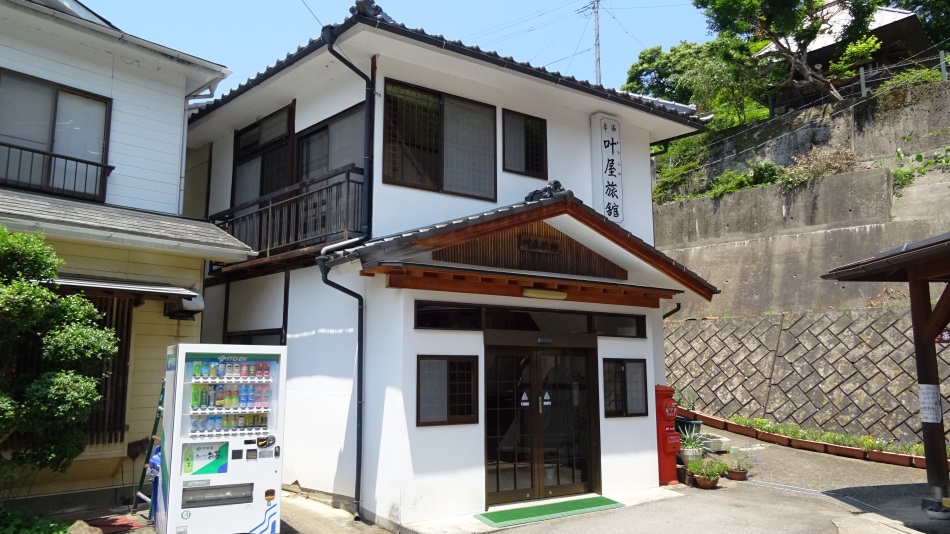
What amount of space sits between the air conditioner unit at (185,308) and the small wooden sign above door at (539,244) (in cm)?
507

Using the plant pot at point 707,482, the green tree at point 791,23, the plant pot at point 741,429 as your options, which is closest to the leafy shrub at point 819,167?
the green tree at point 791,23

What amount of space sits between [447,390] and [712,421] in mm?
9228

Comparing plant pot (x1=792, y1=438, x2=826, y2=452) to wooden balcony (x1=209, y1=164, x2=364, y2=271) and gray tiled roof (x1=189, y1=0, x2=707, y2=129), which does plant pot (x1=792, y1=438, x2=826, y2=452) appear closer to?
gray tiled roof (x1=189, y1=0, x2=707, y2=129)

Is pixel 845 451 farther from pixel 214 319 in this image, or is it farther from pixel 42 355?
pixel 42 355

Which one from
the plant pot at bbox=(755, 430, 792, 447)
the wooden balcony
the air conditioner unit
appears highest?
the wooden balcony

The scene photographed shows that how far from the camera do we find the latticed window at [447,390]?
355 inches

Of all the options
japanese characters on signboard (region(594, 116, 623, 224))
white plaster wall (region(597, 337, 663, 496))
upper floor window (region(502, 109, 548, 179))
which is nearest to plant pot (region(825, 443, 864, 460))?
white plaster wall (region(597, 337, 663, 496))

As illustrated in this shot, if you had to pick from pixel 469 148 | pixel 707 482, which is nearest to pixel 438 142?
pixel 469 148

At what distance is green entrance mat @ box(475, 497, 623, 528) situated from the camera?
8.98m

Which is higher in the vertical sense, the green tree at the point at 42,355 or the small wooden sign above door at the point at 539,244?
the small wooden sign above door at the point at 539,244

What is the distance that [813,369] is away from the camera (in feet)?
48.7

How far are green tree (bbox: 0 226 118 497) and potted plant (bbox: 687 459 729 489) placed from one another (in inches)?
370

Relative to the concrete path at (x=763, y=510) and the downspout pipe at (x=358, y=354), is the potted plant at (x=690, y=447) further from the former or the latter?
the downspout pipe at (x=358, y=354)

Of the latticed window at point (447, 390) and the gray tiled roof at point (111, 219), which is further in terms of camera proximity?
the latticed window at point (447, 390)
